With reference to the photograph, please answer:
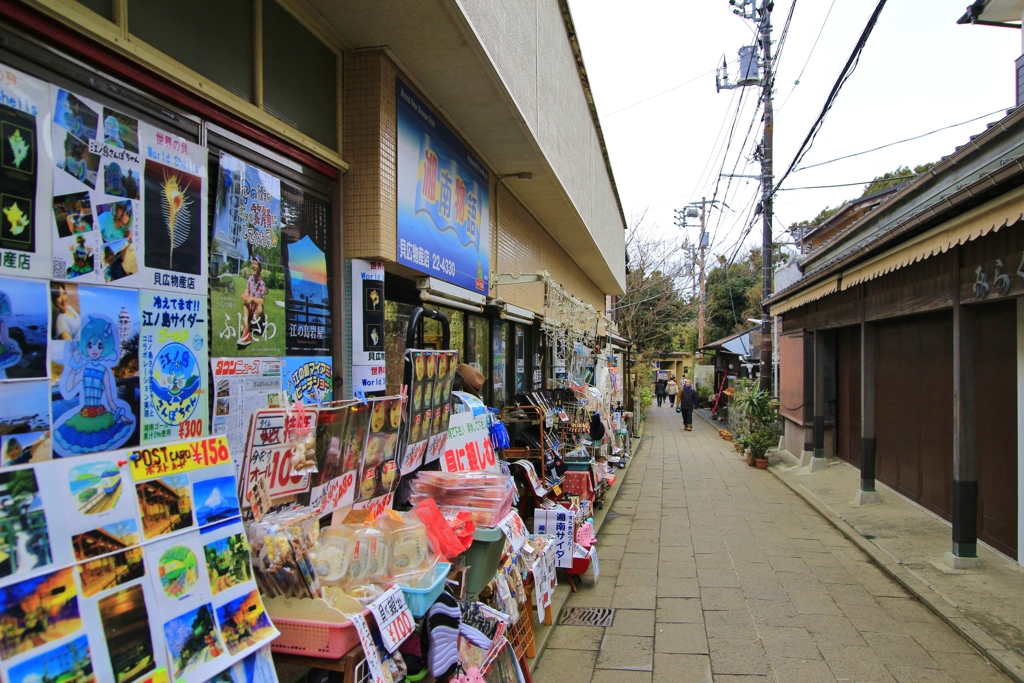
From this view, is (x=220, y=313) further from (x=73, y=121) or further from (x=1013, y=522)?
(x=1013, y=522)

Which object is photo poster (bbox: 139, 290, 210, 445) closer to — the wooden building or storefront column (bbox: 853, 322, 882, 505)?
the wooden building

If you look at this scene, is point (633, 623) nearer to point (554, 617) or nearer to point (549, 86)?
point (554, 617)

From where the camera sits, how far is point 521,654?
389 cm

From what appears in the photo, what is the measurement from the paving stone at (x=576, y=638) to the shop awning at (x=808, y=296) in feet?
22.3

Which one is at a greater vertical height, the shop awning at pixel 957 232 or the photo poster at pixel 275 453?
the shop awning at pixel 957 232

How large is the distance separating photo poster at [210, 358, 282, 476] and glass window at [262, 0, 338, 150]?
1.47 meters

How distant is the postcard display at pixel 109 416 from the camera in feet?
4.79

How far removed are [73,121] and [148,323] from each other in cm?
78

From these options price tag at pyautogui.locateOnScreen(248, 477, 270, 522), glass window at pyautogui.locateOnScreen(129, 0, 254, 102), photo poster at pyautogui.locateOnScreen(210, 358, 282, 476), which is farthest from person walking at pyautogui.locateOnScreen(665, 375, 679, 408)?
price tag at pyautogui.locateOnScreen(248, 477, 270, 522)

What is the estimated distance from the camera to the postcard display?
4.79 ft

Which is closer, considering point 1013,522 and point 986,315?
point 1013,522

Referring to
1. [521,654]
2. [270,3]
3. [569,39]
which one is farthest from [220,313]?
[569,39]

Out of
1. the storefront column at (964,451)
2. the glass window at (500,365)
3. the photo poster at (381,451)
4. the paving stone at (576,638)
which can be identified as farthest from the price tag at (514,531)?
the storefront column at (964,451)

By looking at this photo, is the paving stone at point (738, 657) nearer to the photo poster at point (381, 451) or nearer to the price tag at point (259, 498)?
the photo poster at point (381, 451)
